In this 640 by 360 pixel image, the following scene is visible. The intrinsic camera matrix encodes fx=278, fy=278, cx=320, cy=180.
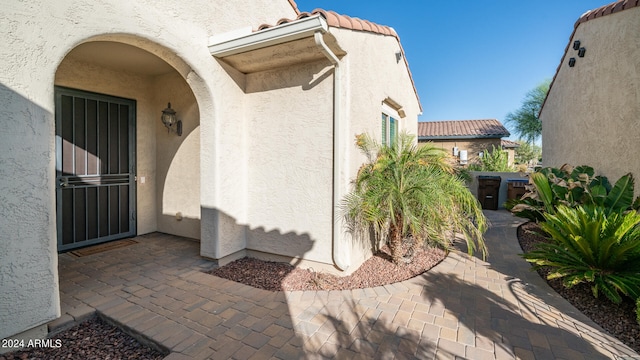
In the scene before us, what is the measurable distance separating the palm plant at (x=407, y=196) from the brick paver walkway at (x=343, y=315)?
1.13 meters

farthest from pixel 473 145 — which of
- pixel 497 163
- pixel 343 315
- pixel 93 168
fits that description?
pixel 93 168

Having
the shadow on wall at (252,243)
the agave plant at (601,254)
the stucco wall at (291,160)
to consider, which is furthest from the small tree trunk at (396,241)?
the agave plant at (601,254)

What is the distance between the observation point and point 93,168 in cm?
791

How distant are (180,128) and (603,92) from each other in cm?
1304

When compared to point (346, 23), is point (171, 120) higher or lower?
lower

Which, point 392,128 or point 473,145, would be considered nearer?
point 392,128

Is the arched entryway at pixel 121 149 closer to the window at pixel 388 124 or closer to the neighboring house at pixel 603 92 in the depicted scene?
the window at pixel 388 124

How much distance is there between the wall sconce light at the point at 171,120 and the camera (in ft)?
27.6

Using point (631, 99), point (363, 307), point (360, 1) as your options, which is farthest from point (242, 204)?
point (360, 1)

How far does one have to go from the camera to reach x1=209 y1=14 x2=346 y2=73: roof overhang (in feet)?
17.3

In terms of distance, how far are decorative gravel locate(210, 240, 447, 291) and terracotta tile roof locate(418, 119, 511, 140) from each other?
912 inches

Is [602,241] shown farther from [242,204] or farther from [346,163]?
[242,204]

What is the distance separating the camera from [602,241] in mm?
4828

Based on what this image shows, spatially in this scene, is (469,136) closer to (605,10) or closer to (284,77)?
(605,10)
